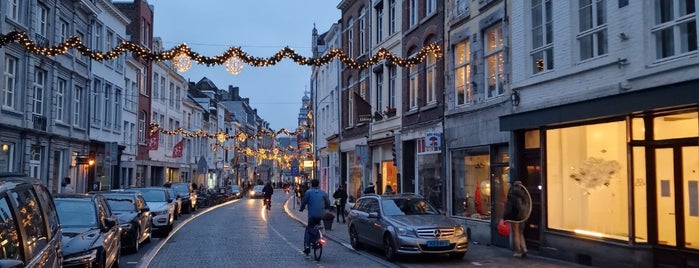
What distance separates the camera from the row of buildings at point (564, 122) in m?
11.0

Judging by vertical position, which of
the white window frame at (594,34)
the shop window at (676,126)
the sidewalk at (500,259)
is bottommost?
the sidewalk at (500,259)

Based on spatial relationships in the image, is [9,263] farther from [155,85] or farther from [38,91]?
[155,85]

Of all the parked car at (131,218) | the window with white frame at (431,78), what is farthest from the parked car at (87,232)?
the window with white frame at (431,78)

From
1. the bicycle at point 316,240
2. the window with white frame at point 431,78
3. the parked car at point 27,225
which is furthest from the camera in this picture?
the window with white frame at point 431,78

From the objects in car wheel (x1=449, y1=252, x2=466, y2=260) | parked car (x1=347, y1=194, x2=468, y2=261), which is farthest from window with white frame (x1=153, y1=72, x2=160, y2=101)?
car wheel (x1=449, y1=252, x2=466, y2=260)

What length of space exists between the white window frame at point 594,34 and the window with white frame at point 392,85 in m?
12.6

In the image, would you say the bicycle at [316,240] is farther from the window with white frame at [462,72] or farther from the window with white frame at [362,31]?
the window with white frame at [362,31]

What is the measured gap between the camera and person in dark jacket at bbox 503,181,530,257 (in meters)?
14.4

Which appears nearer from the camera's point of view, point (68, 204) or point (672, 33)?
point (672, 33)

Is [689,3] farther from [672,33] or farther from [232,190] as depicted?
[232,190]

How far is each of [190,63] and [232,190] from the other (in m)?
44.7

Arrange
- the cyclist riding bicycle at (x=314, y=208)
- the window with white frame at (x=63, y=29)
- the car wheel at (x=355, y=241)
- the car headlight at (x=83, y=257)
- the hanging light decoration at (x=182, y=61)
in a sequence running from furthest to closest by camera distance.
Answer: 1. the window with white frame at (x=63, y=29)
2. the hanging light decoration at (x=182, y=61)
3. the car wheel at (x=355, y=241)
4. the cyclist riding bicycle at (x=314, y=208)
5. the car headlight at (x=83, y=257)

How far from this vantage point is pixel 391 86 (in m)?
26.2

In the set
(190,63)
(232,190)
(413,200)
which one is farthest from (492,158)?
(232,190)
